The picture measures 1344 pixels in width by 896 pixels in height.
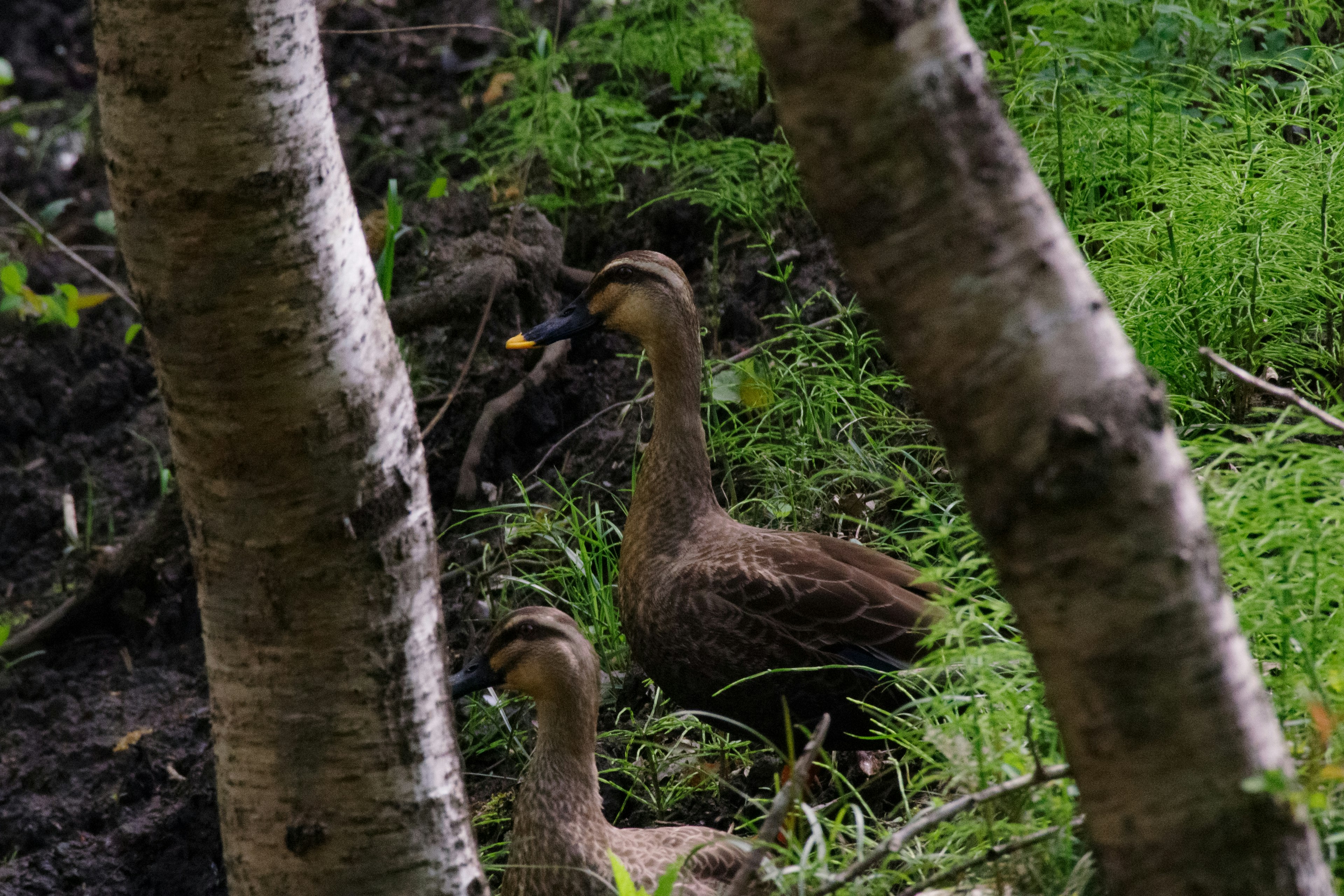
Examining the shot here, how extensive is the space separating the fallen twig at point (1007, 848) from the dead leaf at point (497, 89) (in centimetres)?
550

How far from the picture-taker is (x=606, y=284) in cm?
385

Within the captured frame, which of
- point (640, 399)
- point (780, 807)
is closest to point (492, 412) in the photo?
point (640, 399)

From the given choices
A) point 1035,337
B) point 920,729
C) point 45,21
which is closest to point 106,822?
point 920,729

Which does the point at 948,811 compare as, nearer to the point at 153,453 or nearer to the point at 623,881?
the point at 623,881

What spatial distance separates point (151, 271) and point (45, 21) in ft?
26.2

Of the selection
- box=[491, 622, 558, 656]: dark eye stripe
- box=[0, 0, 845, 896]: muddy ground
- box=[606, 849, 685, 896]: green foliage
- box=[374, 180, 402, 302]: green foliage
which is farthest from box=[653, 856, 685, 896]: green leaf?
box=[374, 180, 402, 302]: green foliage

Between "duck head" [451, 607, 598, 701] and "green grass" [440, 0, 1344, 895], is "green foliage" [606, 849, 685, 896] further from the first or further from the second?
"duck head" [451, 607, 598, 701]

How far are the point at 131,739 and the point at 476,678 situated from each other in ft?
6.17

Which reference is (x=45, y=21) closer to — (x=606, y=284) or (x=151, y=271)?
(x=606, y=284)

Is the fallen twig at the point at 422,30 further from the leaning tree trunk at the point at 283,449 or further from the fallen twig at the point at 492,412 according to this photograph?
the fallen twig at the point at 492,412

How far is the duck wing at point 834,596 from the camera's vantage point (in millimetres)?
3154

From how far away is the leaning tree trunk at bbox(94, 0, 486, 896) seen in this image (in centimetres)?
205

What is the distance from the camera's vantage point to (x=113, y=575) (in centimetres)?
499

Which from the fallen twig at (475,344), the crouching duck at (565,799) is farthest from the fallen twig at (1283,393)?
the fallen twig at (475,344)
